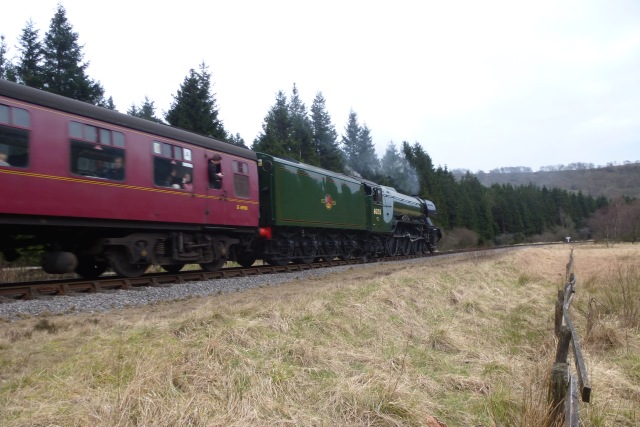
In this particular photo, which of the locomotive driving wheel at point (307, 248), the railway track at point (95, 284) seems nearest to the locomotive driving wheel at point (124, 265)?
the railway track at point (95, 284)

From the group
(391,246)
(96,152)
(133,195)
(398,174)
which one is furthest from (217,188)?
(398,174)

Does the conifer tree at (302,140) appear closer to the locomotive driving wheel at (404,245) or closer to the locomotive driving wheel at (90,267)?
the locomotive driving wheel at (404,245)

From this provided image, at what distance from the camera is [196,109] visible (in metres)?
26.6

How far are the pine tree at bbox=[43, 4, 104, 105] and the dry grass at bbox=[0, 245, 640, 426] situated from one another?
60.6 feet

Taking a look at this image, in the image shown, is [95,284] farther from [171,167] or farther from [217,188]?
[217,188]

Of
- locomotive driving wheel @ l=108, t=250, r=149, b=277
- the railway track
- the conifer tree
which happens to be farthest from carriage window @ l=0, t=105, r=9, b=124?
the conifer tree

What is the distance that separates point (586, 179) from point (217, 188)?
582 ft

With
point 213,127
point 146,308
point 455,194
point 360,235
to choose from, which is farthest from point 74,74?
point 455,194

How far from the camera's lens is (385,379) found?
15.3ft

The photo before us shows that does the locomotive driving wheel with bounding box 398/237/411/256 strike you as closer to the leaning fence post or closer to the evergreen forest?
the evergreen forest

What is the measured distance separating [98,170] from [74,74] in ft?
53.4

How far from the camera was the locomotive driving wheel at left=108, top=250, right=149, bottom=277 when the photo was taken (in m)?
9.97

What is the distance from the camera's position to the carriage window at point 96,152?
8672 millimetres

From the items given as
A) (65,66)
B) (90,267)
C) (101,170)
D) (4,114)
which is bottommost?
(90,267)
